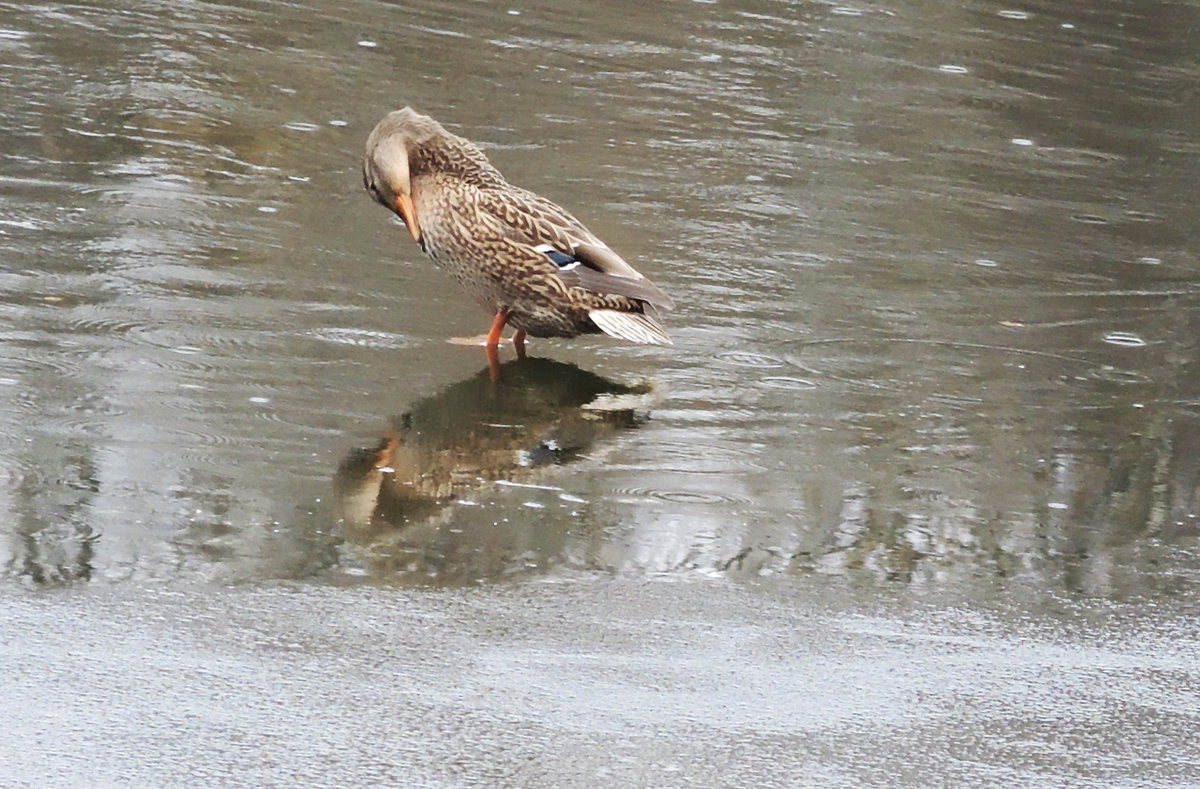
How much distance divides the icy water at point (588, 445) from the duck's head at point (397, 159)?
352 mm

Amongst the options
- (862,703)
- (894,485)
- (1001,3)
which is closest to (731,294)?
(894,485)

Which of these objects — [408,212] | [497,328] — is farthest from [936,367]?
[408,212]

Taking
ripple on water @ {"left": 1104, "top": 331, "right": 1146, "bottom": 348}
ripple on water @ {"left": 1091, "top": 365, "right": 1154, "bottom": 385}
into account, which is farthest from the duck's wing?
ripple on water @ {"left": 1104, "top": 331, "right": 1146, "bottom": 348}

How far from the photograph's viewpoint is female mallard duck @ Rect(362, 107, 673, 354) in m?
6.00

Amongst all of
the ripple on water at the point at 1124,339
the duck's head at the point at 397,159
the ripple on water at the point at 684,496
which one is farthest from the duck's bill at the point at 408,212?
the ripple on water at the point at 1124,339

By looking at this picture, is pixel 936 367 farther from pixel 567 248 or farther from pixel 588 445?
pixel 588 445

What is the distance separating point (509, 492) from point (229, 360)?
4.19ft

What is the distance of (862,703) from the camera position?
380 centimetres

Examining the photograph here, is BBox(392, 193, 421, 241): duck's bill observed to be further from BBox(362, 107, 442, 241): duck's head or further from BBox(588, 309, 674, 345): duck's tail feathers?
BBox(588, 309, 674, 345): duck's tail feathers

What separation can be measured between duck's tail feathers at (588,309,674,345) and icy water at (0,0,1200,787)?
13 cm

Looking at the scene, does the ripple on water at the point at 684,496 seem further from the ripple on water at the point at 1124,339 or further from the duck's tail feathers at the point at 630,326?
the ripple on water at the point at 1124,339

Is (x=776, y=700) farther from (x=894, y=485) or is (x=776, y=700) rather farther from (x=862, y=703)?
(x=894, y=485)

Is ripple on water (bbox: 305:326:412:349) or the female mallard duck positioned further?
the female mallard duck

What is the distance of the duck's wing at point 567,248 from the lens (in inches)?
236
